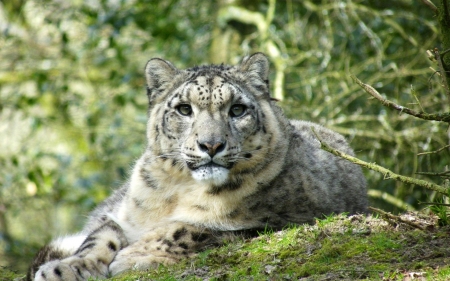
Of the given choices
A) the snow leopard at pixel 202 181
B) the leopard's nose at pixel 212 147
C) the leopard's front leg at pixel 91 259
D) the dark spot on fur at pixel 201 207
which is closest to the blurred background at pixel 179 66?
the snow leopard at pixel 202 181

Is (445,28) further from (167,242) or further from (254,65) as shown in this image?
(167,242)

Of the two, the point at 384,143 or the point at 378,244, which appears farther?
the point at 384,143

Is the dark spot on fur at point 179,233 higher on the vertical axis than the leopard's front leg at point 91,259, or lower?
higher

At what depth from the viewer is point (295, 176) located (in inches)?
267

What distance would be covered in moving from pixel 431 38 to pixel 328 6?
1.76m

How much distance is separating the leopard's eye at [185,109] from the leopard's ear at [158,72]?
591 mm

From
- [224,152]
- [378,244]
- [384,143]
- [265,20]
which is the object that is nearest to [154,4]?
[265,20]

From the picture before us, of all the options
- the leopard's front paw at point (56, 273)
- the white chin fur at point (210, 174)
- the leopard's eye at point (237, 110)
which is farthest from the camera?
the leopard's eye at point (237, 110)

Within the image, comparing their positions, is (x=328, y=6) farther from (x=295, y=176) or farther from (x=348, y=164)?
(x=295, y=176)

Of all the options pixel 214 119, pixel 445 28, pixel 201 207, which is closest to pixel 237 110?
pixel 214 119

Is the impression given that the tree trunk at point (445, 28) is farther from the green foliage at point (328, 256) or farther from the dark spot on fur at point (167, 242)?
the dark spot on fur at point (167, 242)

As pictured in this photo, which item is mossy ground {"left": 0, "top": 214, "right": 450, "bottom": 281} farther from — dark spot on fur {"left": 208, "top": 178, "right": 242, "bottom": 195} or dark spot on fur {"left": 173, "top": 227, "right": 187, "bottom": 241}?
dark spot on fur {"left": 208, "top": 178, "right": 242, "bottom": 195}

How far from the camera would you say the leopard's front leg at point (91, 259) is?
18.7 ft

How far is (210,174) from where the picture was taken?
6.02m
